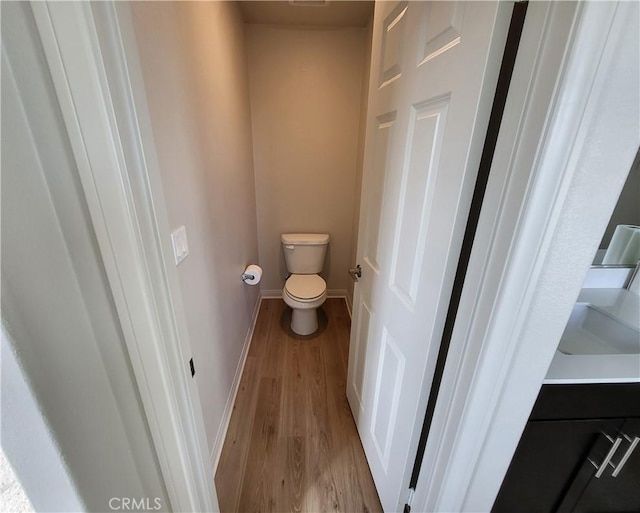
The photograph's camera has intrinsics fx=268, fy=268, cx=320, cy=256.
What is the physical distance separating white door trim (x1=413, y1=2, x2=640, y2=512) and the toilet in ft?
4.78

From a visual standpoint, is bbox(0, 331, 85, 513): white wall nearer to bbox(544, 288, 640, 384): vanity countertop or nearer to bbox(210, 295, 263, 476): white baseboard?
bbox(210, 295, 263, 476): white baseboard

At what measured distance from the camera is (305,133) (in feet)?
7.67

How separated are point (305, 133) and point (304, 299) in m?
1.43

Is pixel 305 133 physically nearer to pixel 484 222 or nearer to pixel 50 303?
pixel 484 222

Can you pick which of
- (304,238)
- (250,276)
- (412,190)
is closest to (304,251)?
(304,238)

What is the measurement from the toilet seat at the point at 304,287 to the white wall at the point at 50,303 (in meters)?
1.47

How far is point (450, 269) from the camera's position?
26.0 inches

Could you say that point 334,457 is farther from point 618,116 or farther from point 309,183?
point 309,183

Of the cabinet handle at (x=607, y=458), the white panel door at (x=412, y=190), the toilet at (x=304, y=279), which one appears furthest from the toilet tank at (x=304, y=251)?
the cabinet handle at (x=607, y=458)

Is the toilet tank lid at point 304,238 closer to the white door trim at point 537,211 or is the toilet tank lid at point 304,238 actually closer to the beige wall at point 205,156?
the beige wall at point 205,156

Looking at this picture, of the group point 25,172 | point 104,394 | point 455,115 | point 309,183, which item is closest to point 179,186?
point 25,172

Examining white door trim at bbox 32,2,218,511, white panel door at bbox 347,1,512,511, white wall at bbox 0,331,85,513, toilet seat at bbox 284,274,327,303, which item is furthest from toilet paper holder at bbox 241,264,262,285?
white wall at bbox 0,331,85,513

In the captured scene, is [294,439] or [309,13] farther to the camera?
[309,13]

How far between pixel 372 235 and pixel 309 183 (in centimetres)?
146
